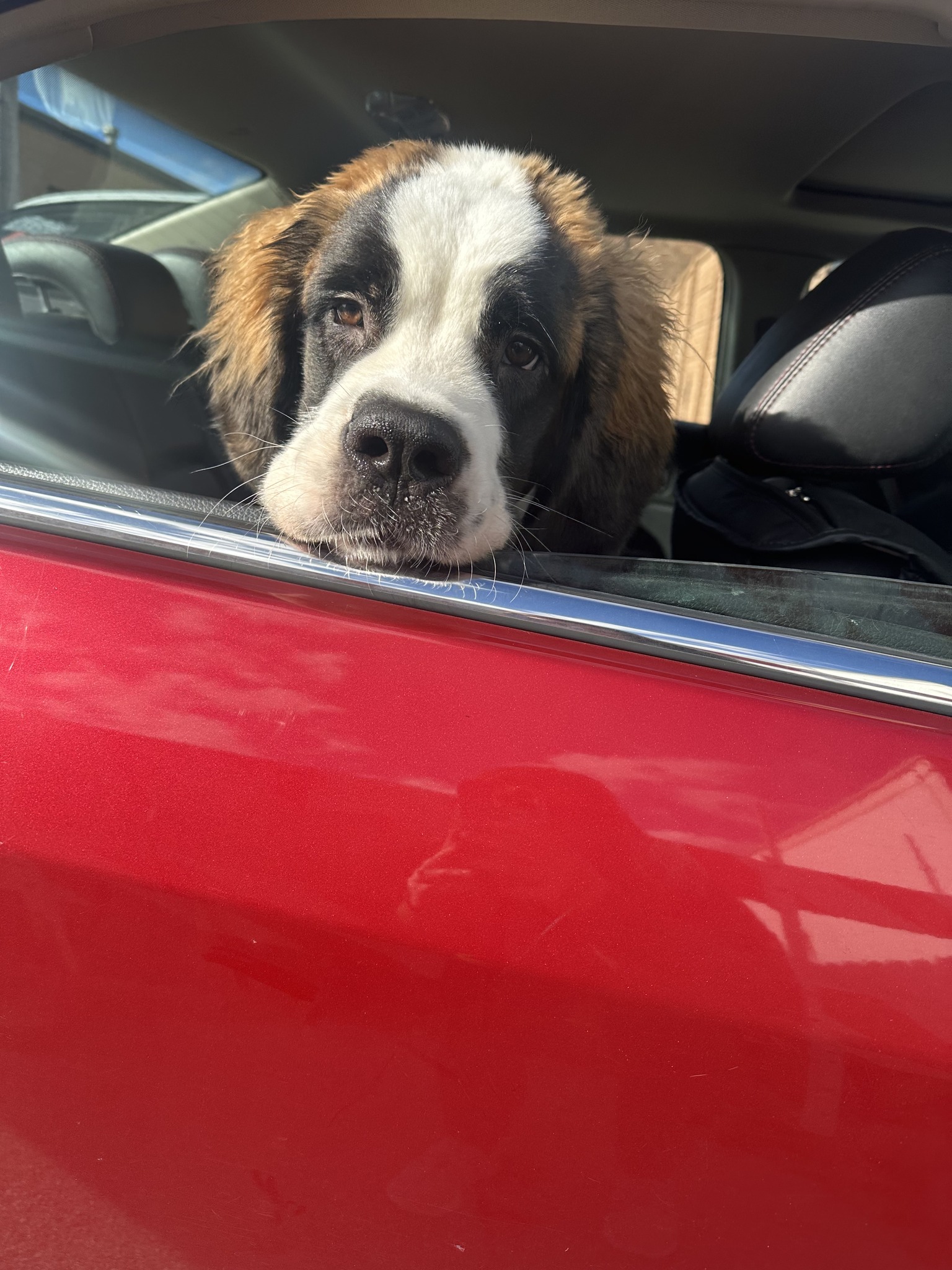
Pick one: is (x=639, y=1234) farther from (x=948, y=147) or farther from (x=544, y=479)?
(x=948, y=147)

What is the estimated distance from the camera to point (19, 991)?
1.08m

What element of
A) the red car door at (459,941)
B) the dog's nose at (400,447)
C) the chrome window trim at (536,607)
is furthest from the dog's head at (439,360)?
the red car door at (459,941)

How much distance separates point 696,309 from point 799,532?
1.71 meters

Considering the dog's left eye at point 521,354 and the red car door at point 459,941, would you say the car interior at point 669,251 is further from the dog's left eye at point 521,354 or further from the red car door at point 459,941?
the dog's left eye at point 521,354

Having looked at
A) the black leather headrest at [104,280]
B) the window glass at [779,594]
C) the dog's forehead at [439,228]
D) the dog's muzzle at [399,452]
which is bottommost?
the window glass at [779,594]

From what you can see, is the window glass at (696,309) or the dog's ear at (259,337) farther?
the window glass at (696,309)

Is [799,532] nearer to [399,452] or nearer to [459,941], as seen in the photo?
[399,452]

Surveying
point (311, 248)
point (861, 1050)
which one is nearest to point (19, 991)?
point (861, 1050)

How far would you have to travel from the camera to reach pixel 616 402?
2.43 meters

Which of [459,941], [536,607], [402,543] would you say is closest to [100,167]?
[402,543]

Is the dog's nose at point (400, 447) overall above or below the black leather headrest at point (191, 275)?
below

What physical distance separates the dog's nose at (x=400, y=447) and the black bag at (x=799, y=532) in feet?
1.78

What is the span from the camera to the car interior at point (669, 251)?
4.83 feet

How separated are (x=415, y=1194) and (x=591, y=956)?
0.34 meters
